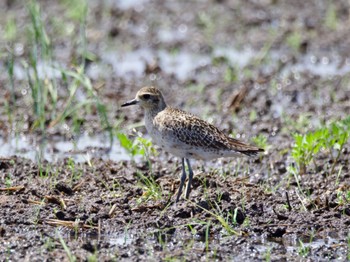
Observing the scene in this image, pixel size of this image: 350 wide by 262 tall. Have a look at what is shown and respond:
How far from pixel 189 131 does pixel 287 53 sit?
610cm

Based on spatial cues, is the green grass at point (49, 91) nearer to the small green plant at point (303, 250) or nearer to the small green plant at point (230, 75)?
the small green plant at point (230, 75)

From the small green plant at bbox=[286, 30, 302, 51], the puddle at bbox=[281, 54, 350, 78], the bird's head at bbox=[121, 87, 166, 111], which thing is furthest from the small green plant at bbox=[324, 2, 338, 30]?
the bird's head at bbox=[121, 87, 166, 111]

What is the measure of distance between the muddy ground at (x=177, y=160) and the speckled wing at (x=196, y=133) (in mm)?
429

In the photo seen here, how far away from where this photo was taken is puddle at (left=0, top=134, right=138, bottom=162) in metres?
10.7

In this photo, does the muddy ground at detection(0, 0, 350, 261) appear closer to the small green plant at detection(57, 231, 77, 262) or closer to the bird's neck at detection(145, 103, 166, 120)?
the small green plant at detection(57, 231, 77, 262)

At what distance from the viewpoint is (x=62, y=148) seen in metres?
11.0

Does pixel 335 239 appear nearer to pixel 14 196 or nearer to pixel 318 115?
pixel 14 196

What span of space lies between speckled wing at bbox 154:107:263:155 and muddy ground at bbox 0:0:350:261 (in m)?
0.43

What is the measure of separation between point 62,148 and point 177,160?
145cm

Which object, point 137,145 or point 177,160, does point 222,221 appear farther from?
point 177,160

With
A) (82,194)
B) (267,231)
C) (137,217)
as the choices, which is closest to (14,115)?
(82,194)

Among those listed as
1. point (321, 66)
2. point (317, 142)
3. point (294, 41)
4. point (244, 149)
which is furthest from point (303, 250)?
point (294, 41)

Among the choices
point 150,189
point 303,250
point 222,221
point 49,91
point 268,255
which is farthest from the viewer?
point 49,91

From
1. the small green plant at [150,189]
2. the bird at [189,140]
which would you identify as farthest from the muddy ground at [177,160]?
the bird at [189,140]
